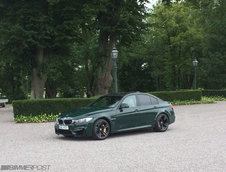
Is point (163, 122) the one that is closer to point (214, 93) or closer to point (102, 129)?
point (102, 129)

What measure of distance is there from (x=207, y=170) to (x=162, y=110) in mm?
6400

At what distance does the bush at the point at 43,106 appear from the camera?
60.5 ft

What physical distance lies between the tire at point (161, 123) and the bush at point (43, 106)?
24.0 feet

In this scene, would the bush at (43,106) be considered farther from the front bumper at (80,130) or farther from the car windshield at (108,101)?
the front bumper at (80,130)

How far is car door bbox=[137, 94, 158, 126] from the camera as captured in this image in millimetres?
12922

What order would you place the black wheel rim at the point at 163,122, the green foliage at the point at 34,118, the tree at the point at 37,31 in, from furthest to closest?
1. the tree at the point at 37,31
2. the green foliage at the point at 34,118
3. the black wheel rim at the point at 163,122

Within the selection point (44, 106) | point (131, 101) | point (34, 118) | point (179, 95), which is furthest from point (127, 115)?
point (179, 95)

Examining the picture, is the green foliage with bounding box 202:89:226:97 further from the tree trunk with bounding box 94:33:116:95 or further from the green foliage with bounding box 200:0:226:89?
the tree trunk with bounding box 94:33:116:95

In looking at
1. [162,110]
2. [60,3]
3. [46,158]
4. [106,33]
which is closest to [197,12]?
[106,33]

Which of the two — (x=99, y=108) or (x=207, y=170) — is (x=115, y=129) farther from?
(x=207, y=170)

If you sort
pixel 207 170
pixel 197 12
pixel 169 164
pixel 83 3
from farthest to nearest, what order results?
pixel 197 12
pixel 83 3
pixel 169 164
pixel 207 170

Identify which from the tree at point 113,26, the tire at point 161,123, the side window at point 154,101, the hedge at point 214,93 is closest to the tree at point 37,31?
the tree at point 113,26

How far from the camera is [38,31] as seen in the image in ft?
72.0

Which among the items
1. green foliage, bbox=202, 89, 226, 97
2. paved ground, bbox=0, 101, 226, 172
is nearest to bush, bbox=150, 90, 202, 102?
green foliage, bbox=202, 89, 226, 97
